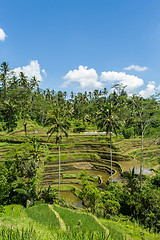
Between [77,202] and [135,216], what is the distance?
8064 mm

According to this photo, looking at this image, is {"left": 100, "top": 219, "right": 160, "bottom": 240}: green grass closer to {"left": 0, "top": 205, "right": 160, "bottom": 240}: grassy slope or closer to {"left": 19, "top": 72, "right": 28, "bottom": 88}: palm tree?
{"left": 0, "top": 205, "right": 160, "bottom": 240}: grassy slope

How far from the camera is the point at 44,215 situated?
11.6 m

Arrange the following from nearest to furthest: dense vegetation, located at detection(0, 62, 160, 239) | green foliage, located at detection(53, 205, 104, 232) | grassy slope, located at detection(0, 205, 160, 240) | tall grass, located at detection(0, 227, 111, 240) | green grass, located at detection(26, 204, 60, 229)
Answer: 1. tall grass, located at detection(0, 227, 111, 240)
2. grassy slope, located at detection(0, 205, 160, 240)
3. green foliage, located at detection(53, 205, 104, 232)
4. green grass, located at detection(26, 204, 60, 229)
5. dense vegetation, located at detection(0, 62, 160, 239)

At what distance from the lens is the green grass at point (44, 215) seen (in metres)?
10.4

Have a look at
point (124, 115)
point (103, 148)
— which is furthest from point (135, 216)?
point (124, 115)

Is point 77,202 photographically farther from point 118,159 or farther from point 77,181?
point 118,159

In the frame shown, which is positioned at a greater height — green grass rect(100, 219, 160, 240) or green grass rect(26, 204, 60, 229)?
green grass rect(100, 219, 160, 240)

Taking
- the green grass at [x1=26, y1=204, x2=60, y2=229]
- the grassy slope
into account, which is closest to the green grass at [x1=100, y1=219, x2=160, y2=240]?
the grassy slope

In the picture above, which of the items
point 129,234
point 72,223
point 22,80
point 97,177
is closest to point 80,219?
point 72,223

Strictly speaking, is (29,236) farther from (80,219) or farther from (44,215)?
(44,215)

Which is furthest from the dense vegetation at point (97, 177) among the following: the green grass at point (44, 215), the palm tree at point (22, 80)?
→ the palm tree at point (22, 80)

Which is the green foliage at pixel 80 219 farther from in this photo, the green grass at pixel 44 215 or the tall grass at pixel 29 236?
the tall grass at pixel 29 236

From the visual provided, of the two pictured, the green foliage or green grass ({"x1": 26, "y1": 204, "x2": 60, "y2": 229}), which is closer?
the green foliage

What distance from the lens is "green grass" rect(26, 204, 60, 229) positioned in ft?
34.1
